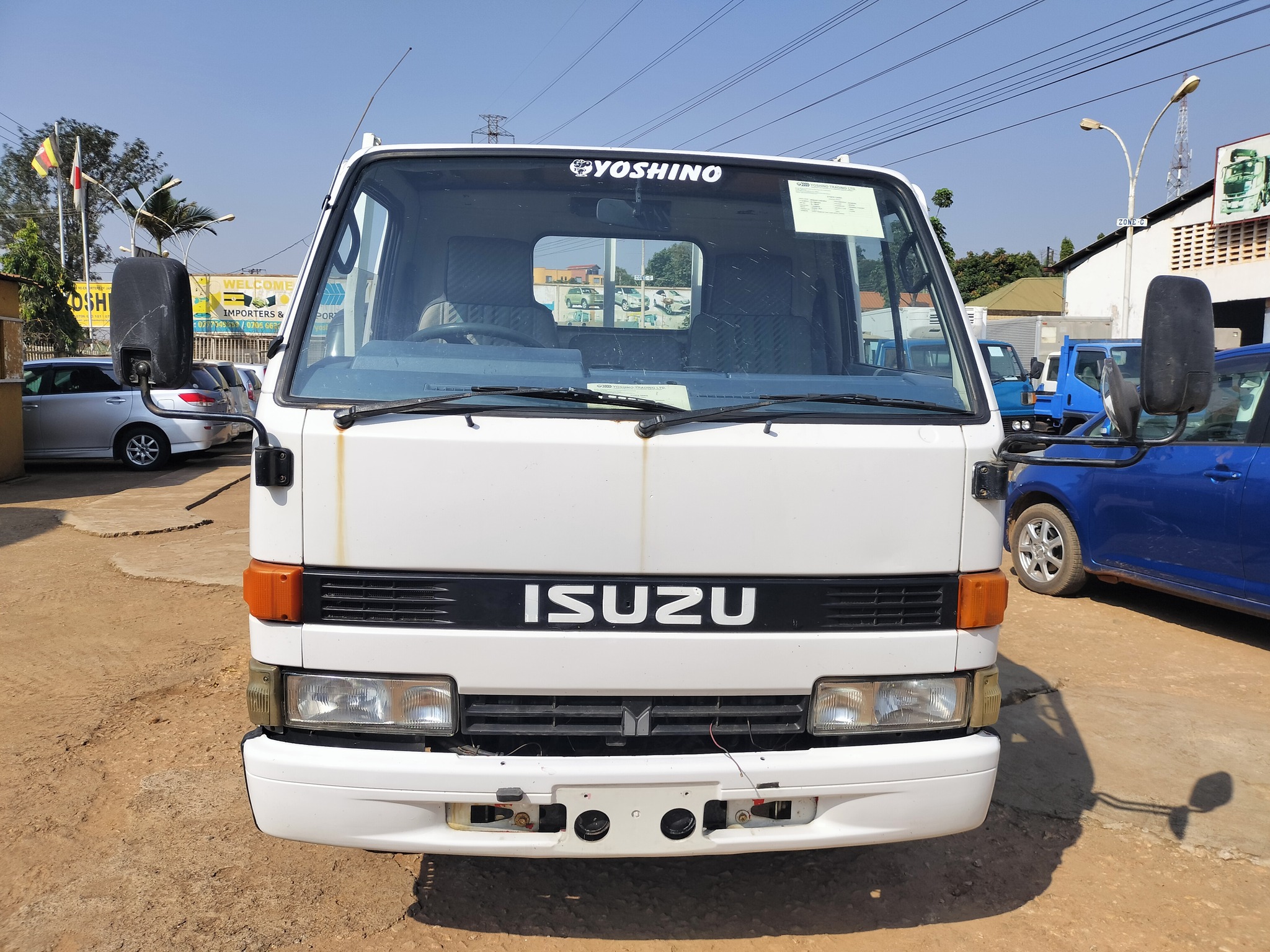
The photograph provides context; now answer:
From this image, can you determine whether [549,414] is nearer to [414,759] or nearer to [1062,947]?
[414,759]

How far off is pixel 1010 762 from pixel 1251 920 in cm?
117

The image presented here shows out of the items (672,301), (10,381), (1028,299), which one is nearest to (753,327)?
(672,301)

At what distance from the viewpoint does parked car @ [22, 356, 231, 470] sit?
1430cm

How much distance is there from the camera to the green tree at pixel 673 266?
10.2 feet

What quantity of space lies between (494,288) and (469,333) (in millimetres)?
260

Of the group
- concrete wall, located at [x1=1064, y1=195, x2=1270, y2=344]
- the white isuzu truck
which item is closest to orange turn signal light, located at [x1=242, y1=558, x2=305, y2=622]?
the white isuzu truck

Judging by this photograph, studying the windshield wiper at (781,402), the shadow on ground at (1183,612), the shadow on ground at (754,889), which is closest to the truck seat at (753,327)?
the windshield wiper at (781,402)

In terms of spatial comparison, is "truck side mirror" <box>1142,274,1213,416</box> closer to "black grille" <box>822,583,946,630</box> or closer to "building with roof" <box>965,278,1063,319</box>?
"black grille" <box>822,583,946,630</box>

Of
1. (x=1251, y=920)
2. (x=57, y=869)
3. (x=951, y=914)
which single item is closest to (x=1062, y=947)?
(x=951, y=914)

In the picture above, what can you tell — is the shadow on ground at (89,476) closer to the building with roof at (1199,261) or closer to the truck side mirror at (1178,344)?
the truck side mirror at (1178,344)

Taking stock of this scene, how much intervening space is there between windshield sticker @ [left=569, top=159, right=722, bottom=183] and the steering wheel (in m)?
0.52

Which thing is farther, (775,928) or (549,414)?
(775,928)

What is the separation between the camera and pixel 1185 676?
541 cm

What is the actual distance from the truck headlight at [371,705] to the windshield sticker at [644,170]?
158 centimetres
